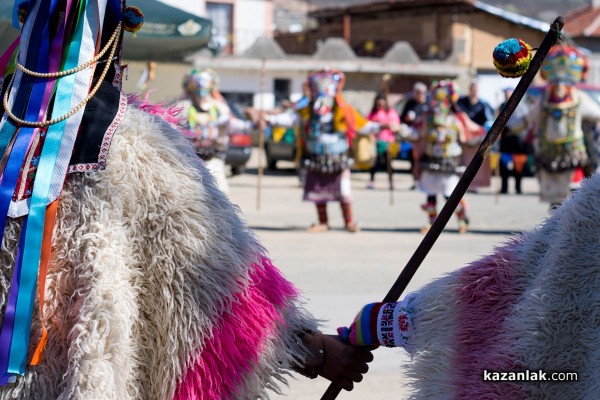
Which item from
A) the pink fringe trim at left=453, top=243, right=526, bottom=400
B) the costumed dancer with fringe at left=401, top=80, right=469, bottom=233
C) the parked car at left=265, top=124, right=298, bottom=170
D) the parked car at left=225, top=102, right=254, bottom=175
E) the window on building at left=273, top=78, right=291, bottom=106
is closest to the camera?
the pink fringe trim at left=453, top=243, right=526, bottom=400

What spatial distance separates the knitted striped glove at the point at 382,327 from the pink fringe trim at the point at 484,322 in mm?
200

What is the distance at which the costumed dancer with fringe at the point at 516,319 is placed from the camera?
2332mm

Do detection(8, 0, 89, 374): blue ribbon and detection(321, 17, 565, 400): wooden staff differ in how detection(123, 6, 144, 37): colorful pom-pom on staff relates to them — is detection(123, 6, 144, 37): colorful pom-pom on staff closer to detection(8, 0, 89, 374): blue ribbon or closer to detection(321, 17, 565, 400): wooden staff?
detection(8, 0, 89, 374): blue ribbon

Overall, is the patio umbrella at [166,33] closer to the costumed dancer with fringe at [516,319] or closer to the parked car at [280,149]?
the costumed dancer with fringe at [516,319]

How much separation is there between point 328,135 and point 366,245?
123 centimetres

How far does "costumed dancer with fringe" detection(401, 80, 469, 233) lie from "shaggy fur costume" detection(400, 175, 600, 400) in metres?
7.96

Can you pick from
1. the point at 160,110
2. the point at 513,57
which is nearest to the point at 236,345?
the point at 160,110

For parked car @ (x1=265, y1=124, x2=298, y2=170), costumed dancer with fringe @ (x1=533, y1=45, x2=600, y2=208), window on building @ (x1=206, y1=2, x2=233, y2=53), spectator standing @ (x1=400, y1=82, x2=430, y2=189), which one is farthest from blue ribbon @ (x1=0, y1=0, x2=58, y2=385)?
window on building @ (x1=206, y1=2, x2=233, y2=53)

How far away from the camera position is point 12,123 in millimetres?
2527

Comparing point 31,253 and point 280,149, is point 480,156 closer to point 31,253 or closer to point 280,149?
point 31,253

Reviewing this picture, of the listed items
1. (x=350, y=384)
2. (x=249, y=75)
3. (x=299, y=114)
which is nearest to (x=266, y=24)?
(x=249, y=75)

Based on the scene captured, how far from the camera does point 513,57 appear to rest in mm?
2707

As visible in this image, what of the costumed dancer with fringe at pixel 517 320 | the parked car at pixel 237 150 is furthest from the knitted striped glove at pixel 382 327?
the parked car at pixel 237 150

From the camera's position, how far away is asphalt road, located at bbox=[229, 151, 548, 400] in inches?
204
